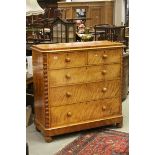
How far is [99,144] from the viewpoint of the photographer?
10.4ft

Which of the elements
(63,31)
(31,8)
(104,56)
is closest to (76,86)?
(104,56)

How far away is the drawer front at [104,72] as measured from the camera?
11.2 ft

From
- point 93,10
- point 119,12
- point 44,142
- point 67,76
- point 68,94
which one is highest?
point 93,10

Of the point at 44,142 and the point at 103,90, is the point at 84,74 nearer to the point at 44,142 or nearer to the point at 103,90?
the point at 103,90

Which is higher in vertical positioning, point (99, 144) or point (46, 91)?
point (46, 91)

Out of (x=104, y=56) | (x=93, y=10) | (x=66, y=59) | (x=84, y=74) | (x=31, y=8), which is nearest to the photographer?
(x=31, y=8)

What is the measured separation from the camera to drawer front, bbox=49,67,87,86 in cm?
318

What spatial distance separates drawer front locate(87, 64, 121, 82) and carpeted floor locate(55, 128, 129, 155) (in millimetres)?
606

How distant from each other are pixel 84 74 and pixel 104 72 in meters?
0.26

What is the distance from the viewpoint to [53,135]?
3254 mm

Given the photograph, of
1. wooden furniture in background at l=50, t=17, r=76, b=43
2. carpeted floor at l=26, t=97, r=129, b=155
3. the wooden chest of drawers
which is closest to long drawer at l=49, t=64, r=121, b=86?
the wooden chest of drawers

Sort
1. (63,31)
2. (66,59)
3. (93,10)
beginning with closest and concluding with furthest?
(66,59), (63,31), (93,10)

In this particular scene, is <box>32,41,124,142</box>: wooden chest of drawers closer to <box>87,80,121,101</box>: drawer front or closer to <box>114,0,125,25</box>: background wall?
<box>87,80,121,101</box>: drawer front
